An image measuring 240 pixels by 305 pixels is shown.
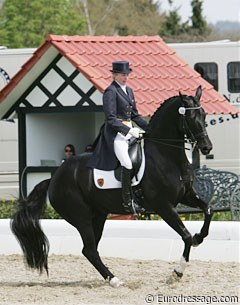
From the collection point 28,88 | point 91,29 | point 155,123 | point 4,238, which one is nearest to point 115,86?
point 155,123

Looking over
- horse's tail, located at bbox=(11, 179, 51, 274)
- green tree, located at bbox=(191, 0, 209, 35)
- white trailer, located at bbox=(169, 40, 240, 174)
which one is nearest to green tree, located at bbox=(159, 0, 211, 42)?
green tree, located at bbox=(191, 0, 209, 35)

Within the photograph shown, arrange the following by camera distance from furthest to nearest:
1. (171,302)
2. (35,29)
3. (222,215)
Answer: (35,29) < (222,215) < (171,302)

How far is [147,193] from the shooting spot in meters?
9.87

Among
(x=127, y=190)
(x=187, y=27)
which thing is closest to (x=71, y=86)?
(x=127, y=190)

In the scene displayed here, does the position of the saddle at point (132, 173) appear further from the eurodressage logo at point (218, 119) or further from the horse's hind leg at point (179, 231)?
the eurodressage logo at point (218, 119)

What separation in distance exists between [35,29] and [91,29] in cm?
1311

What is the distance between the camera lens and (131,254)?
1161 cm

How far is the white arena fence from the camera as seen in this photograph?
11164mm

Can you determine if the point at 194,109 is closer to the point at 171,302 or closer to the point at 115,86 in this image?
the point at 115,86

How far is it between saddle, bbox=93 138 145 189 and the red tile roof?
495 cm

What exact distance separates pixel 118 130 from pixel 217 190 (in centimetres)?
488

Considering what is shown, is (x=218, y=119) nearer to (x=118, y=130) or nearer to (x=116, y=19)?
(x=118, y=130)

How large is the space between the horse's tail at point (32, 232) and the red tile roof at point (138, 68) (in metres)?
4.76

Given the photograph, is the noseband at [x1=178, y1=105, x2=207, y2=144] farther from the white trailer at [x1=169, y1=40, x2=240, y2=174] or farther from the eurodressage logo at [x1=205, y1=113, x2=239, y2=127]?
the white trailer at [x1=169, y1=40, x2=240, y2=174]
